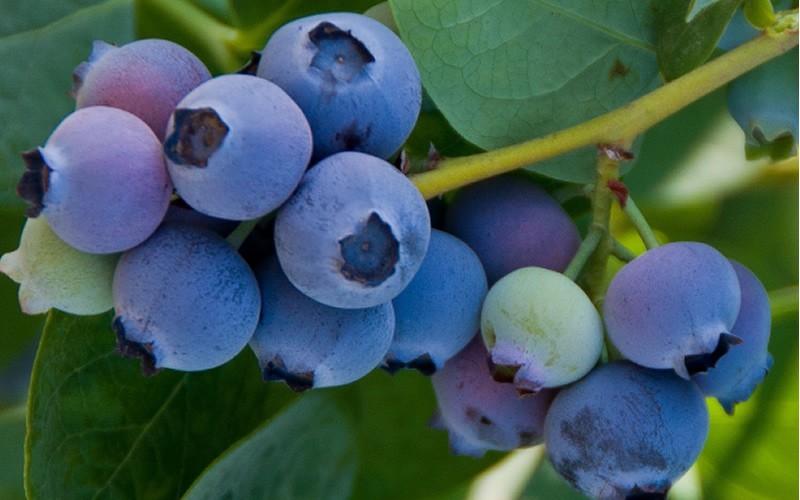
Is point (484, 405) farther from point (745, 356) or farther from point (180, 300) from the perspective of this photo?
point (180, 300)

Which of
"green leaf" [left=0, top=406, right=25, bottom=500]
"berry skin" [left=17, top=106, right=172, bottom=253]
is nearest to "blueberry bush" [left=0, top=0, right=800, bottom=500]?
"berry skin" [left=17, top=106, right=172, bottom=253]

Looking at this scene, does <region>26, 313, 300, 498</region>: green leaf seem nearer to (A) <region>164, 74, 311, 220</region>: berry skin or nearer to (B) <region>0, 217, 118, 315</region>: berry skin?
(B) <region>0, 217, 118, 315</region>: berry skin

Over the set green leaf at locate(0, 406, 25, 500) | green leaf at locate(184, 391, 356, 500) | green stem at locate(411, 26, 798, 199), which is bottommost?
green leaf at locate(0, 406, 25, 500)

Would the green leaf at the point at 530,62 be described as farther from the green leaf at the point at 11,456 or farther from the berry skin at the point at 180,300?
the green leaf at the point at 11,456

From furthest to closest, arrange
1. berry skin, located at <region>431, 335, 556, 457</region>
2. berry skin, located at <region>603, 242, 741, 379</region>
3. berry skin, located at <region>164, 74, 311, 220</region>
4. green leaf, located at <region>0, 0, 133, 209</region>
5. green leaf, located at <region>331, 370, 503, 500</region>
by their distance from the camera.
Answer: green leaf, located at <region>331, 370, 503, 500</region> < green leaf, located at <region>0, 0, 133, 209</region> < berry skin, located at <region>431, 335, 556, 457</region> < berry skin, located at <region>603, 242, 741, 379</region> < berry skin, located at <region>164, 74, 311, 220</region>

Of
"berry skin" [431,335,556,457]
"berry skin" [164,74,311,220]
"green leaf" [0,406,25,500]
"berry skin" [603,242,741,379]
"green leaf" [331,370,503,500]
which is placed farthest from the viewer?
"green leaf" [0,406,25,500]

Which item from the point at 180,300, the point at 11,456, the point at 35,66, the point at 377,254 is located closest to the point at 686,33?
the point at 377,254
